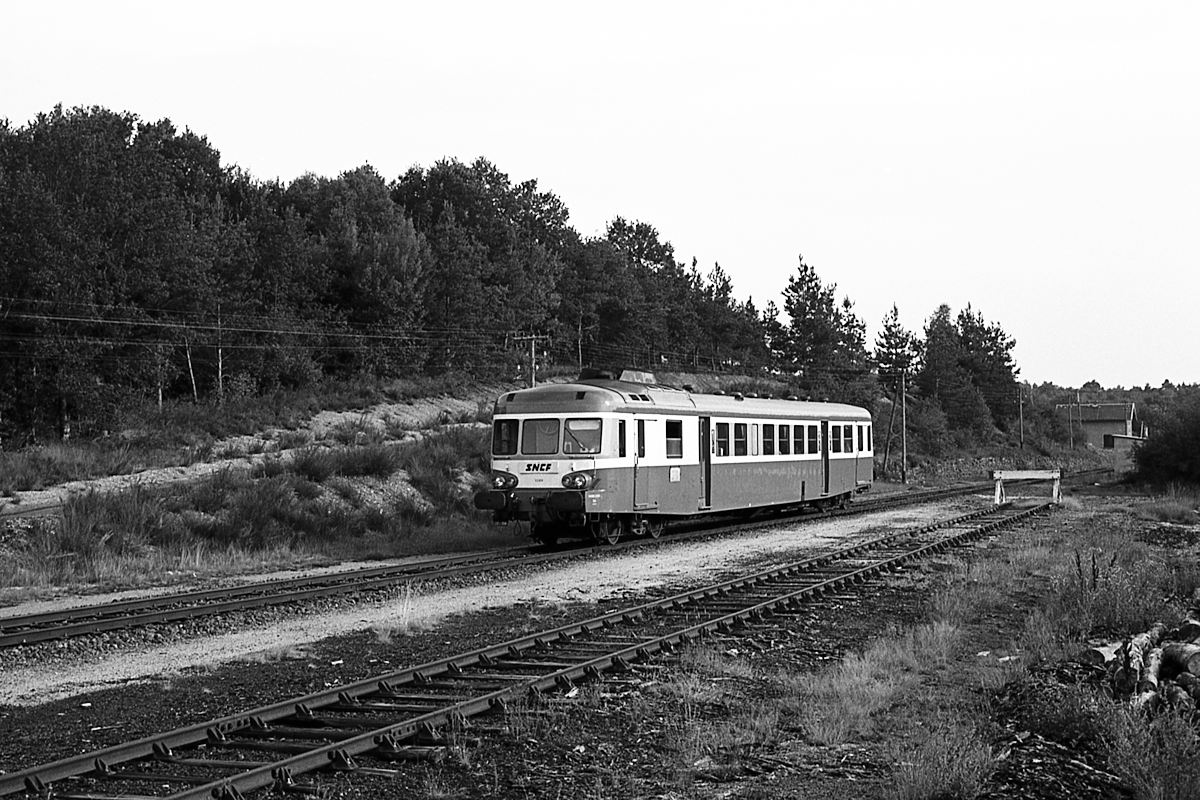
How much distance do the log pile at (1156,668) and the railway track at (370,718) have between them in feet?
12.7

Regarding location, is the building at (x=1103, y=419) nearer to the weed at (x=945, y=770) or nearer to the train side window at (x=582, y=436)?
the train side window at (x=582, y=436)

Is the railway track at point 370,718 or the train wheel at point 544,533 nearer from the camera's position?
the railway track at point 370,718

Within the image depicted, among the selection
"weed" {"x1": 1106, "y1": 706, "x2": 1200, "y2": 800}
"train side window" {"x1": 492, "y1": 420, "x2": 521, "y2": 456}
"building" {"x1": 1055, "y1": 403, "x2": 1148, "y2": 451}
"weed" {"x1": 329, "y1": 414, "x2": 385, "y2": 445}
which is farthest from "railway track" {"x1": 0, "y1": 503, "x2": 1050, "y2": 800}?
"building" {"x1": 1055, "y1": 403, "x2": 1148, "y2": 451}

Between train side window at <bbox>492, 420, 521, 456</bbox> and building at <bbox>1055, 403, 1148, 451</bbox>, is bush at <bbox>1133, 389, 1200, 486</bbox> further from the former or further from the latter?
building at <bbox>1055, 403, 1148, 451</bbox>

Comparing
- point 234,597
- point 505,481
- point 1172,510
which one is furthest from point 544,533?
point 1172,510

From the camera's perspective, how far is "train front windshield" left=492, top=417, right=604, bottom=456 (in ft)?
70.0

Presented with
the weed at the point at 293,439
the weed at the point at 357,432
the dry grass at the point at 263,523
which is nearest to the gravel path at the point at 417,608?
the dry grass at the point at 263,523

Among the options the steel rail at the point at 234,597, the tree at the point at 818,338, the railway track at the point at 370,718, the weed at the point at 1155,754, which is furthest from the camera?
the tree at the point at 818,338

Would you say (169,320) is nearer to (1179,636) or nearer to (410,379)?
(410,379)

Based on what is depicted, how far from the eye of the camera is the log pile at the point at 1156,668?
27.9ft

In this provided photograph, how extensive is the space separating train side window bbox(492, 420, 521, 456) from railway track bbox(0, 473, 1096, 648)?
71.5 inches

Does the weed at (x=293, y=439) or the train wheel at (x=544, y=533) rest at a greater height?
the weed at (x=293, y=439)

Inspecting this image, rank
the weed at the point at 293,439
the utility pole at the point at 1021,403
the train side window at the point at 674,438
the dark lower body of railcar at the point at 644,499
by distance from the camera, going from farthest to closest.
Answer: the utility pole at the point at 1021,403 < the weed at the point at 293,439 < the train side window at the point at 674,438 < the dark lower body of railcar at the point at 644,499

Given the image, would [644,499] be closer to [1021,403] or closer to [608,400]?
[608,400]
